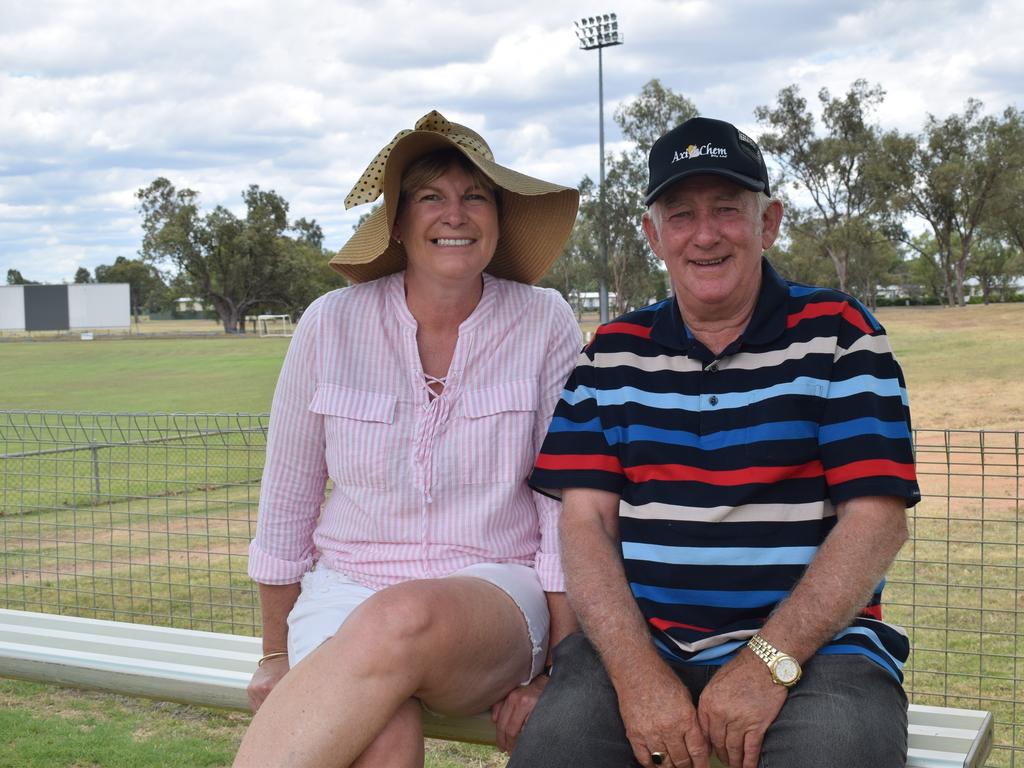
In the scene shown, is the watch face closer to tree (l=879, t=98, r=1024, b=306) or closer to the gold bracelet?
the gold bracelet

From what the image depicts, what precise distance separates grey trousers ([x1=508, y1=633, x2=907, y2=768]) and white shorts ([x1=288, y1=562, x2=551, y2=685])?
0.13m

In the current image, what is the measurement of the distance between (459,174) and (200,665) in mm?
1551

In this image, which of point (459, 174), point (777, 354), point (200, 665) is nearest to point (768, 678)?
point (777, 354)

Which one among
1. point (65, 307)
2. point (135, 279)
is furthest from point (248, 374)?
point (135, 279)

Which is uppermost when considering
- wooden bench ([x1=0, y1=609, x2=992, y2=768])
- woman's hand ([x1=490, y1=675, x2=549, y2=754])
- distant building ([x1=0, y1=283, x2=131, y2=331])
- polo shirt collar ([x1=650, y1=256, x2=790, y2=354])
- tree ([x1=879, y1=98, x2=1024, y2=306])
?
tree ([x1=879, y1=98, x2=1024, y2=306])

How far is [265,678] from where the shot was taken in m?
2.73

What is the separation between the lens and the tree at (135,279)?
78681mm

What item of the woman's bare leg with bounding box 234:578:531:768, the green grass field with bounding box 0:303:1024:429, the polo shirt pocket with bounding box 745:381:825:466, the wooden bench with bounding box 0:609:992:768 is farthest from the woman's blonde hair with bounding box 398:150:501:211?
the green grass field with bounding box 0:303:1024:429

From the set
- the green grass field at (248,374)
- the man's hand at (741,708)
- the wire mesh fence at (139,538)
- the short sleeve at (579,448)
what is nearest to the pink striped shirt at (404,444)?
the short sleeve at (579,448)

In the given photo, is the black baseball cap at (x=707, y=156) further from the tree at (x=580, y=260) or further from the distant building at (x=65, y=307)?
the distant building at (x=65, y=307)

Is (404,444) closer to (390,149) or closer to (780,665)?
(390,149)

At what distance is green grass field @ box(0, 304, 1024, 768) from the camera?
3.92m

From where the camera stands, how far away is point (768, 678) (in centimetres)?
223

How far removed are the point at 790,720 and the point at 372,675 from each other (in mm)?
834
